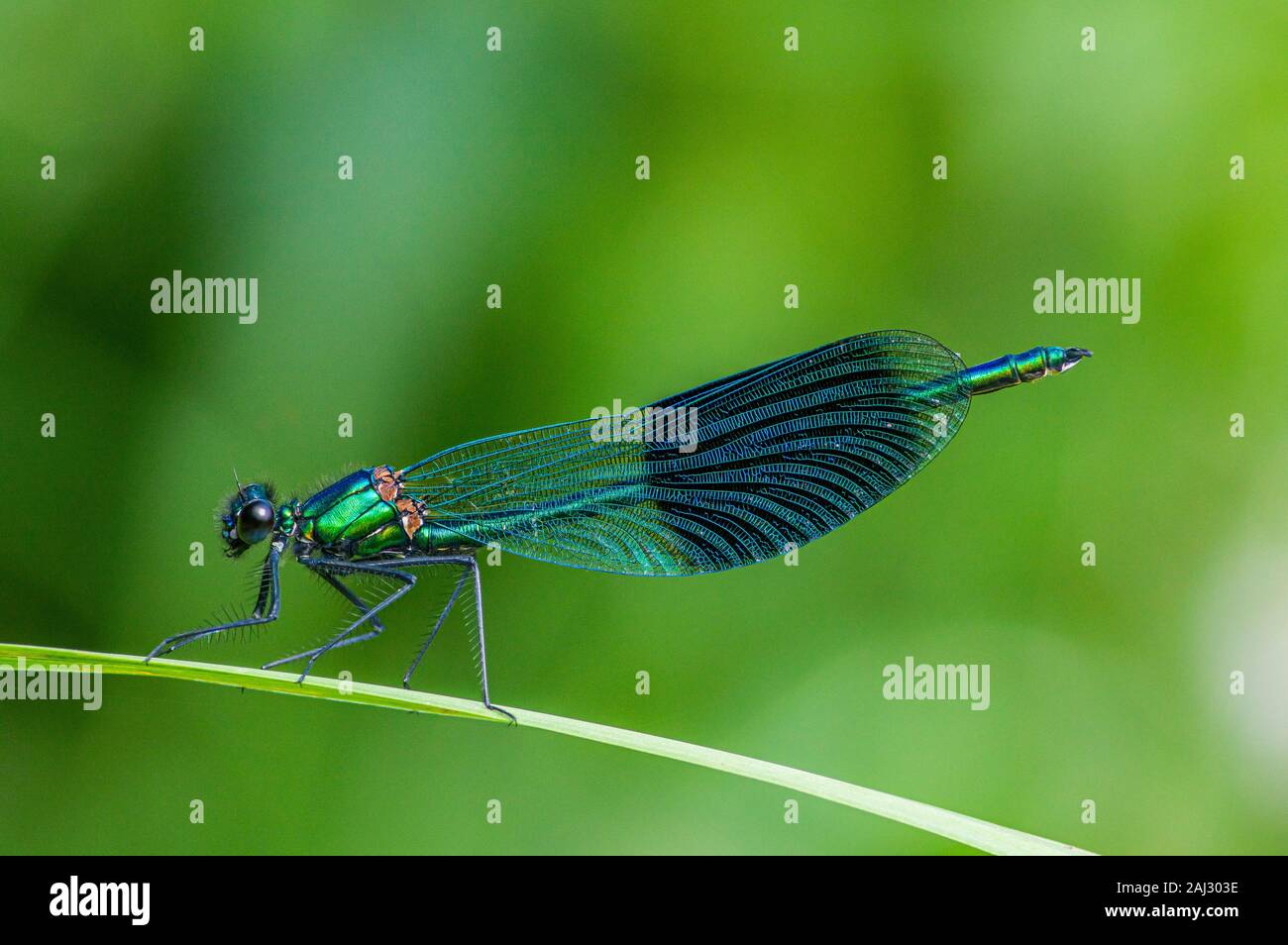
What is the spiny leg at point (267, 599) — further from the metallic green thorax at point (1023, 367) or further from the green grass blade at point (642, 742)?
the metallic green thorax at point (1023, 367)

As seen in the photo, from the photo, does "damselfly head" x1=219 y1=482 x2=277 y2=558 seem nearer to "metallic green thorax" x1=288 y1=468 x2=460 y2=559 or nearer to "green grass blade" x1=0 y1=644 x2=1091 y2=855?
"metallic green thorax" x1=288 y1=468 x2=460 y2=559

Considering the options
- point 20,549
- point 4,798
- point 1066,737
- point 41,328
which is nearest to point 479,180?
point 41,328

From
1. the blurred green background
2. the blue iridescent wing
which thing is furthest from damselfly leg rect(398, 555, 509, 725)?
the blurred green background

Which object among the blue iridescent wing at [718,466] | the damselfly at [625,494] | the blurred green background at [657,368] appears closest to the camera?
the blue iridescent wing at [718,466]

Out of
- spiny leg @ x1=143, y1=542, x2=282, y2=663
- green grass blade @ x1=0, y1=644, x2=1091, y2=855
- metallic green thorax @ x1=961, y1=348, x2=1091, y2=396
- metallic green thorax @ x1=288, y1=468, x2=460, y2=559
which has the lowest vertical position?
green grass blade @ x1=0, y1=644, x2=1091, y2=855

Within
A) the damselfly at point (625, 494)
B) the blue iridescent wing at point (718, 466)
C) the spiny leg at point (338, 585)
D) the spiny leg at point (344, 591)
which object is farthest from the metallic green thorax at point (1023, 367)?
the spiny leg at point (344, 591)
